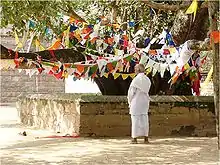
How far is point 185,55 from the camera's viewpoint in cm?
1039

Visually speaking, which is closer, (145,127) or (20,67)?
(145,127)

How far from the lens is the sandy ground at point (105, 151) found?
7.72 m

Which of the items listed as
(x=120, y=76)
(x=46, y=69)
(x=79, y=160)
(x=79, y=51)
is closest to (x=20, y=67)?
(x=46, y=69)

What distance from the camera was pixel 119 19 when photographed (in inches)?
608

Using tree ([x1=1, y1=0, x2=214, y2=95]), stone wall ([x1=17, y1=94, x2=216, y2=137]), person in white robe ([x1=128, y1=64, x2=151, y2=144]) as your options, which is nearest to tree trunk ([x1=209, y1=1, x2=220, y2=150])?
person in white robe ([x1=128, y1=64, x2=151, y2=144])

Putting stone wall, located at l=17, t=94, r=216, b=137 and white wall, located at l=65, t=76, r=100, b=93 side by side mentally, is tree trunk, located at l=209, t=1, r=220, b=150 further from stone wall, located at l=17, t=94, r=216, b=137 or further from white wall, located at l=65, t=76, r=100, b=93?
white wall, located at l=65, t=76, r=100, b=93

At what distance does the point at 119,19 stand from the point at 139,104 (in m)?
5.93

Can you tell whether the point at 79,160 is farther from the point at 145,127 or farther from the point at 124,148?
the point at 145,127

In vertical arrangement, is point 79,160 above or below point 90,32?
below

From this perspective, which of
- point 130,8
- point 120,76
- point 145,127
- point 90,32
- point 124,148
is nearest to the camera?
point 124,148

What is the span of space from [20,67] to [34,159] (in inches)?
129

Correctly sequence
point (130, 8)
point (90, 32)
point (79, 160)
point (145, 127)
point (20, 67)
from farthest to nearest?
point (130, 8), point (90, 32), point (20, 67), point (145, 127), point (79, 160)

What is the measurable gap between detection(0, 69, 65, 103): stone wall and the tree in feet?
37.3

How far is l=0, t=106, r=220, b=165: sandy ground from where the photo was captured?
25.3ft
